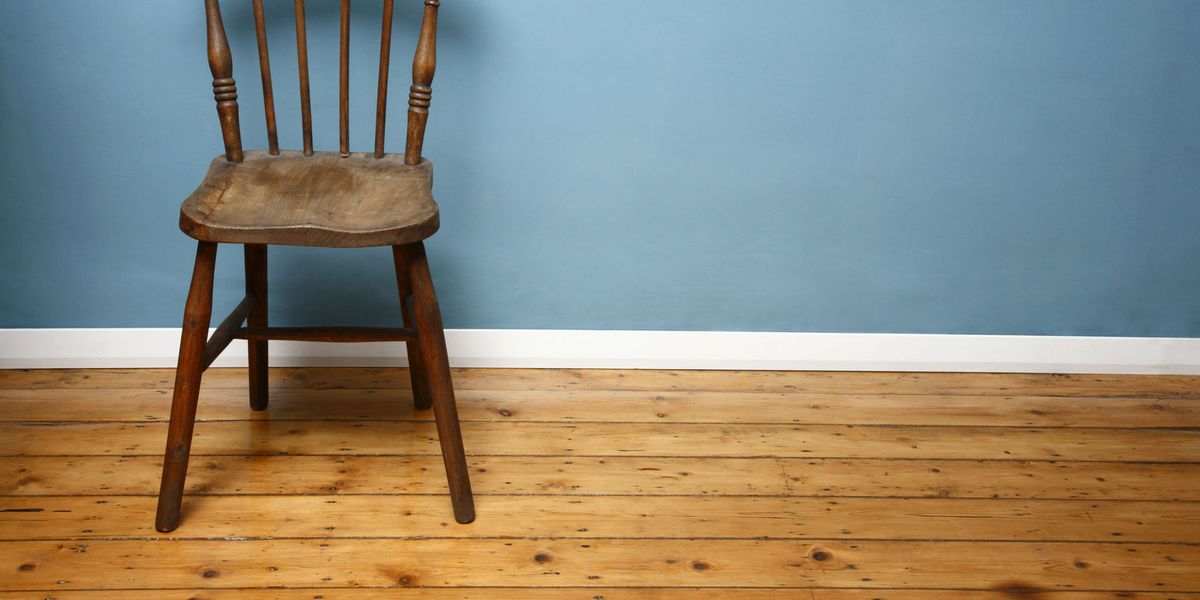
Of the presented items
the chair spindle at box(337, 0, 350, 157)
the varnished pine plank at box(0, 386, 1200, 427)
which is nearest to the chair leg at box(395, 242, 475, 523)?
the chair spindle at box(337, 0, 350, 157)

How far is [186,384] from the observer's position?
127cm

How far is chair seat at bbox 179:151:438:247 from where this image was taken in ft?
3.96

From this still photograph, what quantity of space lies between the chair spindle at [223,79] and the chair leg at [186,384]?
0.73ft

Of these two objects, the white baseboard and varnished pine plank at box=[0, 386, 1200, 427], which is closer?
varnished pine plank at box=[0, 386, 1200, 427]

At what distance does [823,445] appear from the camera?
5.38 feet

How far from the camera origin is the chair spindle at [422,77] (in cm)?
142

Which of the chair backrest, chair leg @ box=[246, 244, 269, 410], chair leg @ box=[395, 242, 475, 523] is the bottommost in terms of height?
chair leg @ box=[246, 244, 269, 410]

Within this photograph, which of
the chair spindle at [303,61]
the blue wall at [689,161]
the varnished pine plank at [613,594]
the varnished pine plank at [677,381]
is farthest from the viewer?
the varnished pine plank at [677,381]

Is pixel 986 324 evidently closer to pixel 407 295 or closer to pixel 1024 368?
pixel 1024 368

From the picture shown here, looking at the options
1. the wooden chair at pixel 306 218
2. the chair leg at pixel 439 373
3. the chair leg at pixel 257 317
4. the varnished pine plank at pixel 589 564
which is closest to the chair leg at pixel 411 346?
the wooden chair at pixel 306 218

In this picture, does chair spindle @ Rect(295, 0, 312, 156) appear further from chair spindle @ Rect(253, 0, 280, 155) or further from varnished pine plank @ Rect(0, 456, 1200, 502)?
varnished pine plank @ Rect(0, 456, 1200, 502)

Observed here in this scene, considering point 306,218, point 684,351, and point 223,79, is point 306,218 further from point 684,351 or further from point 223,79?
point 684,351

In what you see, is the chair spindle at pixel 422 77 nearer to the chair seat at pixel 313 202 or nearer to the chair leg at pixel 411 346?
the chair seat at pixel 313 202

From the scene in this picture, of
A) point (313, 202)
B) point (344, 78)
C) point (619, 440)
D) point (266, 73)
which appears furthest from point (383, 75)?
point (619, 440)
